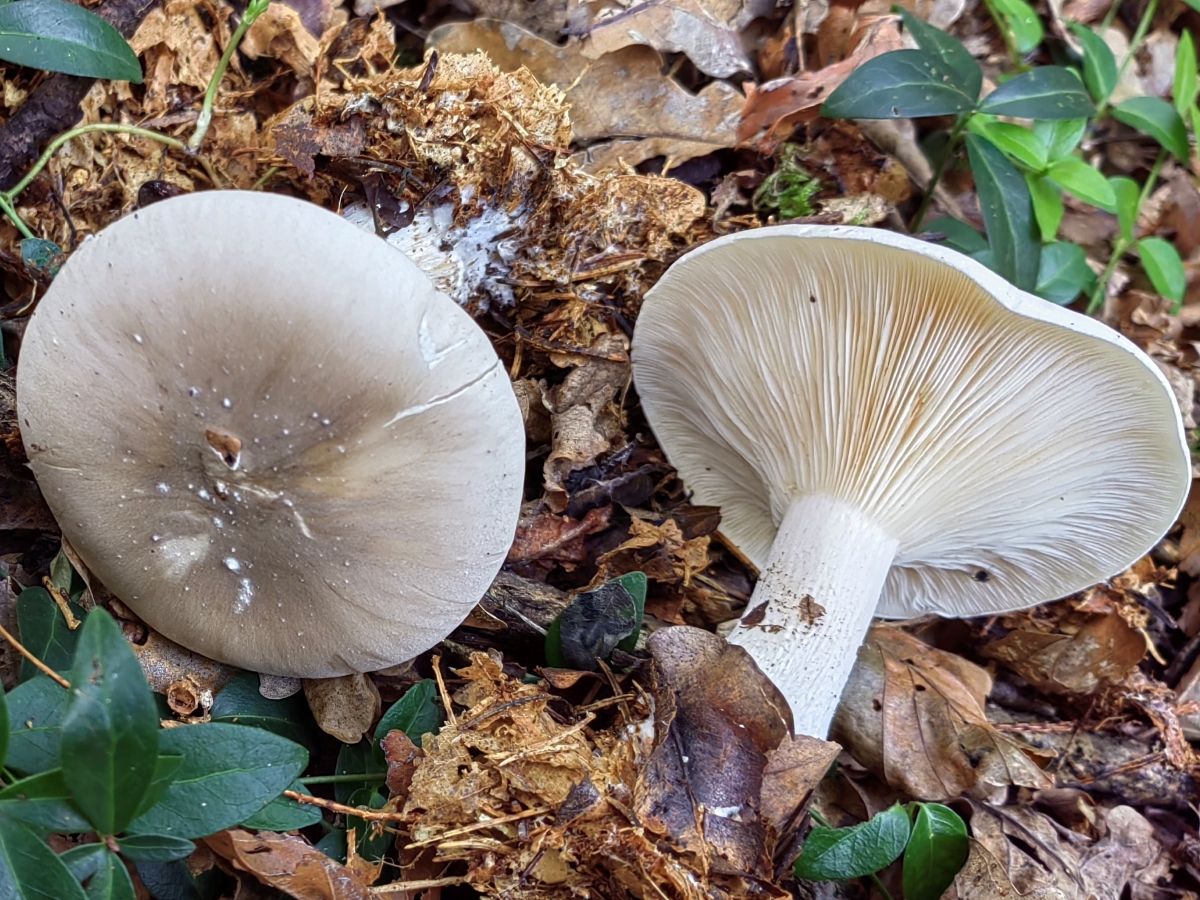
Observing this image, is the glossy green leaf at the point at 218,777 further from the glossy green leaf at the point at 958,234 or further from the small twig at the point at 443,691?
the glossy green leaf at the point at 958,234

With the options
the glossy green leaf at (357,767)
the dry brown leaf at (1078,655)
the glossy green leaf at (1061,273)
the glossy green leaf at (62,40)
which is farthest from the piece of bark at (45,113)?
the dry brown leaf at (1078,655)

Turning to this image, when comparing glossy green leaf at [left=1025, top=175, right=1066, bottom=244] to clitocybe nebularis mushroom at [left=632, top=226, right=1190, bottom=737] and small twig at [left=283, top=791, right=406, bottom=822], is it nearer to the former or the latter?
clitocybe nebularis mushroom at [left=632, top=226, right=1190, bottom=737]

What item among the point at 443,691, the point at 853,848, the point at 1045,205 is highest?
the point at 1045,205

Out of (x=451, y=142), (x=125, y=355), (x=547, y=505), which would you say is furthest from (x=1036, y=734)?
(x=125, y=355)

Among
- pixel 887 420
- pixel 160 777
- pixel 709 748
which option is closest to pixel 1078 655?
pixel 887 420

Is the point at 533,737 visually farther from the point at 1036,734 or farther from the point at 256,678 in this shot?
the point at 1036,734

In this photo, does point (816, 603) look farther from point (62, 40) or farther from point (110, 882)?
point (62, 40)
